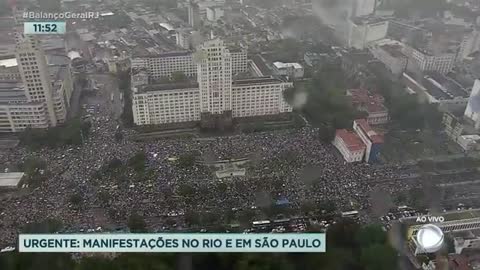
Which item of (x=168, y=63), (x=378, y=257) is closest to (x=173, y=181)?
(x=378, y=257)

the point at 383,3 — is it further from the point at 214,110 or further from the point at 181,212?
the point at 181,212

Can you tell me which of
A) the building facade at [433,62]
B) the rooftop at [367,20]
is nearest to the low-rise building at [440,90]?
the building facade at [433,62]

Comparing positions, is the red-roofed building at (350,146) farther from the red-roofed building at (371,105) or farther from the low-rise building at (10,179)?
the low-rise building at (10,179)

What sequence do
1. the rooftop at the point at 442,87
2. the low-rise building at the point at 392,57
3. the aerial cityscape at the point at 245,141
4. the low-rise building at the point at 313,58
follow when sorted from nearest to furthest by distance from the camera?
1. the aerial cityscape at the point at 245,141
2. the rooftop at the point at 442,87
3. the low-rise building at the point at 392,57
4. the low-rise building at the point at 313,58

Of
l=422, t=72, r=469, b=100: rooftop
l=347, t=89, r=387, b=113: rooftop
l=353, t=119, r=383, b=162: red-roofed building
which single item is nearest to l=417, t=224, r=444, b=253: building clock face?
l=353, t=119, r=383, b=162: red-roofed building

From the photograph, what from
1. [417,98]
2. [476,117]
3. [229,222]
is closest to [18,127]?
[229,222]

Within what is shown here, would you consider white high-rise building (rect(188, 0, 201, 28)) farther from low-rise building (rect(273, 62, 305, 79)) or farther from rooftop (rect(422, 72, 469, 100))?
rooftop (rect(422, 72, 469, 100))

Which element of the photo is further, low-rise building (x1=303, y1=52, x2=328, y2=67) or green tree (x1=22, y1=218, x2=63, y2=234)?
low-rise building (x1=303, y1=52, x2=328, y2=67)
